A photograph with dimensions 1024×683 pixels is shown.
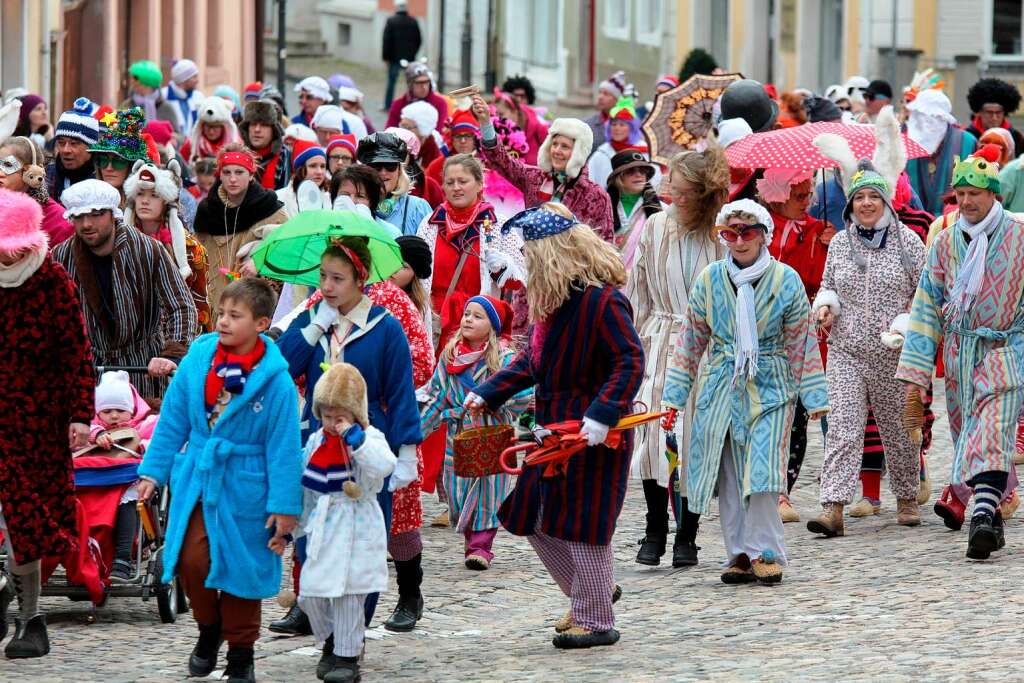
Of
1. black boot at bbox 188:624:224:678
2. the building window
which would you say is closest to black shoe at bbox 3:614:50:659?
black boot at bbox 188:624:224:678

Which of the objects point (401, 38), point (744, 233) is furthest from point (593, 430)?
point (401, 38)

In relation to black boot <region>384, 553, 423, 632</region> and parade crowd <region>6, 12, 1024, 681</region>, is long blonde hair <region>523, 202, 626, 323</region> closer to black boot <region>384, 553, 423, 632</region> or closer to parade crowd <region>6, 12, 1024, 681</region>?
parade crowd <region>6, 12, 1024, 681</region>

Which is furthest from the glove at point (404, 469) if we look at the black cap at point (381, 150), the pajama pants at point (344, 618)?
the black cap at point (381, 150)

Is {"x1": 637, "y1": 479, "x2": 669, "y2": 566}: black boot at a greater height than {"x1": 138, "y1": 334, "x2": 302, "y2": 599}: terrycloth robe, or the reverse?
{"x1": 138, "y1": 334, "x2": 302, "y2": 599}: terrycloth robe

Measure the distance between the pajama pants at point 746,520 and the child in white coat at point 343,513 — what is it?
232 cm

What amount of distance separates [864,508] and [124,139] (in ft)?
14.1

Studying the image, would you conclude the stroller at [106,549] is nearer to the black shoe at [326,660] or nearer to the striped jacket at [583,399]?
the black shoe at [326,660]

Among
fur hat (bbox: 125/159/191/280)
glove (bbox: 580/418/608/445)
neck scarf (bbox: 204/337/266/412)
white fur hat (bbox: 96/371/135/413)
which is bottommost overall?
glove (bbox: 580/418/608/445)

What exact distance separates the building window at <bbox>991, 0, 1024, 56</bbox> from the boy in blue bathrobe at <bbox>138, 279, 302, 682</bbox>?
108 ft

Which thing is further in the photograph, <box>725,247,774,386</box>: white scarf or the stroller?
<box>725,247,774,386</box>: white scarf

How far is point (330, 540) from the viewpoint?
830cm

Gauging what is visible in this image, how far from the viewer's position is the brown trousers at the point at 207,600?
8.16 meters

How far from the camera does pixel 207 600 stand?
8234 mm

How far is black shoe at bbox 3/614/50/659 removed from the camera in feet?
29.3
